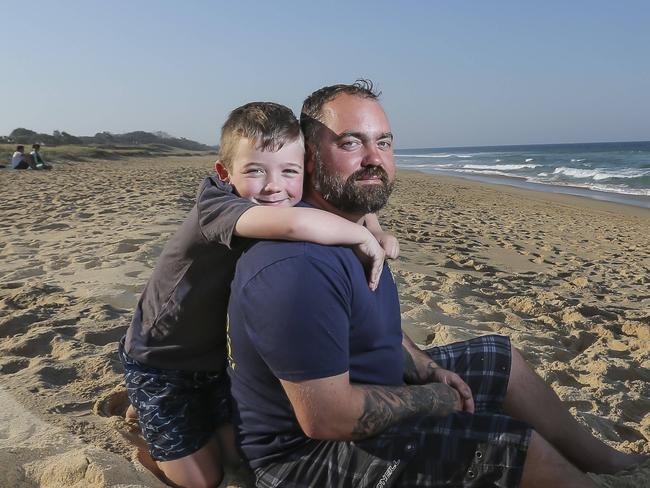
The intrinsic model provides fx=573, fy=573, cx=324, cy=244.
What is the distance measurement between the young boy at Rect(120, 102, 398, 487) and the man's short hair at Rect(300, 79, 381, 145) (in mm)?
58

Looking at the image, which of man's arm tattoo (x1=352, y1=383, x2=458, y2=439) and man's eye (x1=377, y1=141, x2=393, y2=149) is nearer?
man's arm tattoo (x1=352, y1=383, x2=458, y2=439)

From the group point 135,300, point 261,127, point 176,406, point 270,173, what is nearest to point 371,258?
point 270,173

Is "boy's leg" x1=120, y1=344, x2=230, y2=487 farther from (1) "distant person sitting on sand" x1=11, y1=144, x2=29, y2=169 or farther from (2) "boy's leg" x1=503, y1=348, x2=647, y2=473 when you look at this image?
(1) "distant person sitting on sand" x1=11, y1=144, x2=29, y2=169

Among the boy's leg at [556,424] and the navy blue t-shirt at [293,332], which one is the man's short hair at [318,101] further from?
the boy's leg at [556,424]

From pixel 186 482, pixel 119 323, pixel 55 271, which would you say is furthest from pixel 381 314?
pixel 55 271

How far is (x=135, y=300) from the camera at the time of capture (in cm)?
403

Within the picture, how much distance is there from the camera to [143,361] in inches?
86.2

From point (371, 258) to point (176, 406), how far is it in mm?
957

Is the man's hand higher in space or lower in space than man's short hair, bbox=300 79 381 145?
lower

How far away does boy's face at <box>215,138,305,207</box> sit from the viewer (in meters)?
2.12

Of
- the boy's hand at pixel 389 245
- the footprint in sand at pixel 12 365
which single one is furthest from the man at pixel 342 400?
the footprint in sand at pixel 12 365

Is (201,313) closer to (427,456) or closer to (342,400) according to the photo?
(342,400)

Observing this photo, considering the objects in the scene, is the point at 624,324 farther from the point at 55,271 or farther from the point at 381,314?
the point at 55,271

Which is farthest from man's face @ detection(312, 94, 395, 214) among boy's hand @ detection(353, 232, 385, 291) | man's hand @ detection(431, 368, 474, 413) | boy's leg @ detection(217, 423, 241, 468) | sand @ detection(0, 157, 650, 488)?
sand @ detection(0, 157, 650, 488)
